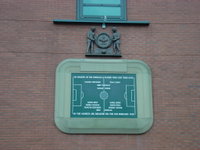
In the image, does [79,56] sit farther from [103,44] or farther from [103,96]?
[103,96]

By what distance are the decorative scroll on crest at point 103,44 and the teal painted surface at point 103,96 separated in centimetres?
23

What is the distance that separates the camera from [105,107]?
9.94 metres

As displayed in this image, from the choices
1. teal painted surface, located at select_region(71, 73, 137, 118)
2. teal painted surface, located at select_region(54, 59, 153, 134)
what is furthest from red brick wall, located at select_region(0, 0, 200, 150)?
teal painted surface, located at select_region(71, 73, 137, 118)

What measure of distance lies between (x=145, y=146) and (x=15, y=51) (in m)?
4.40

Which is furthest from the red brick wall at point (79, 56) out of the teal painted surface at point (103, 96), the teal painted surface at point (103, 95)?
the teal painted surface at point (103, 95)

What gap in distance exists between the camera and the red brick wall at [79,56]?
971cm

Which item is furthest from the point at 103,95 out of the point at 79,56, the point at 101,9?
the point at 101,9

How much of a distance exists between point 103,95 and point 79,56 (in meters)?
1.32

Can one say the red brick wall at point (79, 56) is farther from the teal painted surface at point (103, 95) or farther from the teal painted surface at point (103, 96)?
the teal painted surface at point (103, 95)

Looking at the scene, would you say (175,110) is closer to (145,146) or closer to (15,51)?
(145,146)

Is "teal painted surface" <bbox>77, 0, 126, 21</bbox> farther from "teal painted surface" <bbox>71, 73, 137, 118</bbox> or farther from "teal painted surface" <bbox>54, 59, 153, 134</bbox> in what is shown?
"teal painted surface" <bbox>71, 73, 137, 118</bbox>

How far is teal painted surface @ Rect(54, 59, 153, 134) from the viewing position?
9.75 meters

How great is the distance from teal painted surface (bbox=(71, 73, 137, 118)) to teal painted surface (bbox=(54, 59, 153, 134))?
0.09m

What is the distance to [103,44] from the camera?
34.4 feet
